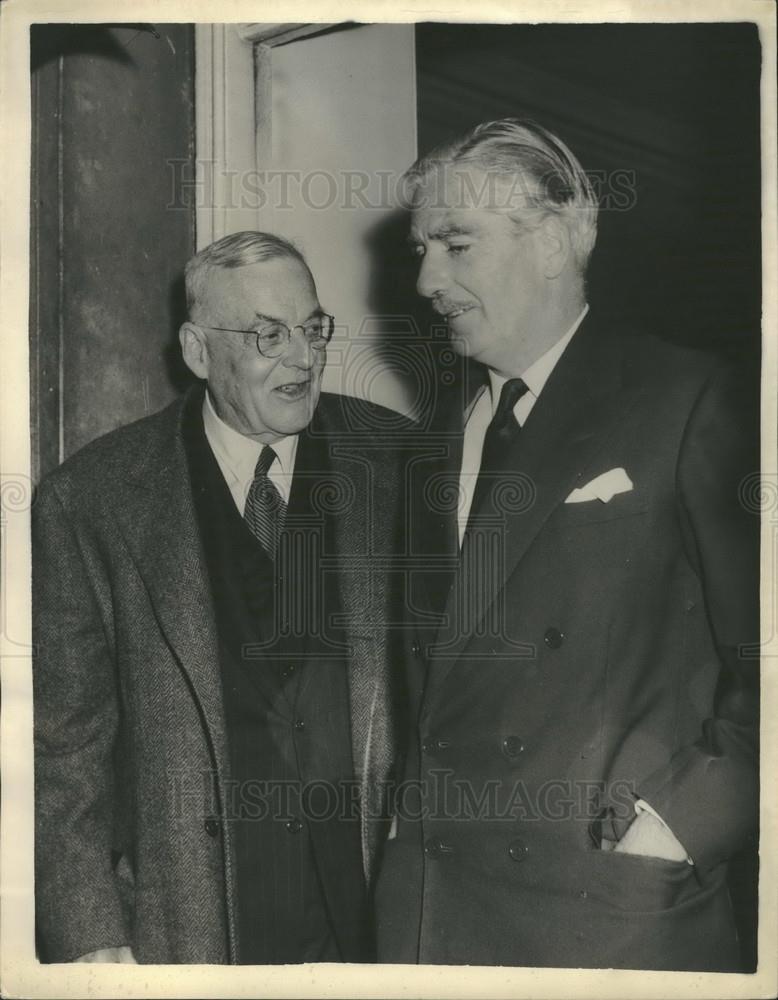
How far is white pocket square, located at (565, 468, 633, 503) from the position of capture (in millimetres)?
1685

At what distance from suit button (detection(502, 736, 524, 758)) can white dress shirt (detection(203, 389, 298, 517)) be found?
19.3 inches

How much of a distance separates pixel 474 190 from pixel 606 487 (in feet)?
1.59

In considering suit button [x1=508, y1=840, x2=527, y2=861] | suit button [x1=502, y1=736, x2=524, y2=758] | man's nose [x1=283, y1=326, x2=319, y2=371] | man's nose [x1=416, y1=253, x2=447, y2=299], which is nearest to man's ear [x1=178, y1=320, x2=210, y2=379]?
man's nose [x1=283, y1=326, x2=319, y2=371]

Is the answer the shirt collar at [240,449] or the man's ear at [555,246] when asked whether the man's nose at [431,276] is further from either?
the shirt collar at [240,449]

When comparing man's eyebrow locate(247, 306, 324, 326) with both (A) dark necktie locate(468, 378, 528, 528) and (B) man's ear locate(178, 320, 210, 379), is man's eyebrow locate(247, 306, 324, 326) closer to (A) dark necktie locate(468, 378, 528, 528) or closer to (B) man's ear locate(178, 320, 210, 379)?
(B) man's ear locate(178, 320, 210, 379)

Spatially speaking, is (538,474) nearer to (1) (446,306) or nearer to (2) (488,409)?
(2) (488,409)

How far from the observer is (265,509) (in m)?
1.81

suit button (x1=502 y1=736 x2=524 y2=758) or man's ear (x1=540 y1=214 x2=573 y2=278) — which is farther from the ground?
man's ear (x1=540 y1=214 x2=573 y2=278)

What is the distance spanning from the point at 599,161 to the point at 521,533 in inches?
22.6

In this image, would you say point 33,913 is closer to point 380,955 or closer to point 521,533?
point 380,955

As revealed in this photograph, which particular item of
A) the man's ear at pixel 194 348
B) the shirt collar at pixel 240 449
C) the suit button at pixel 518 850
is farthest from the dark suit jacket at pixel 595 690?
the man's ear at pixel 194 348

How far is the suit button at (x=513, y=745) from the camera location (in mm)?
1705

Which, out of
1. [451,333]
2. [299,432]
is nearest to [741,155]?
[451,333]

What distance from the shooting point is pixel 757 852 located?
1.73m
